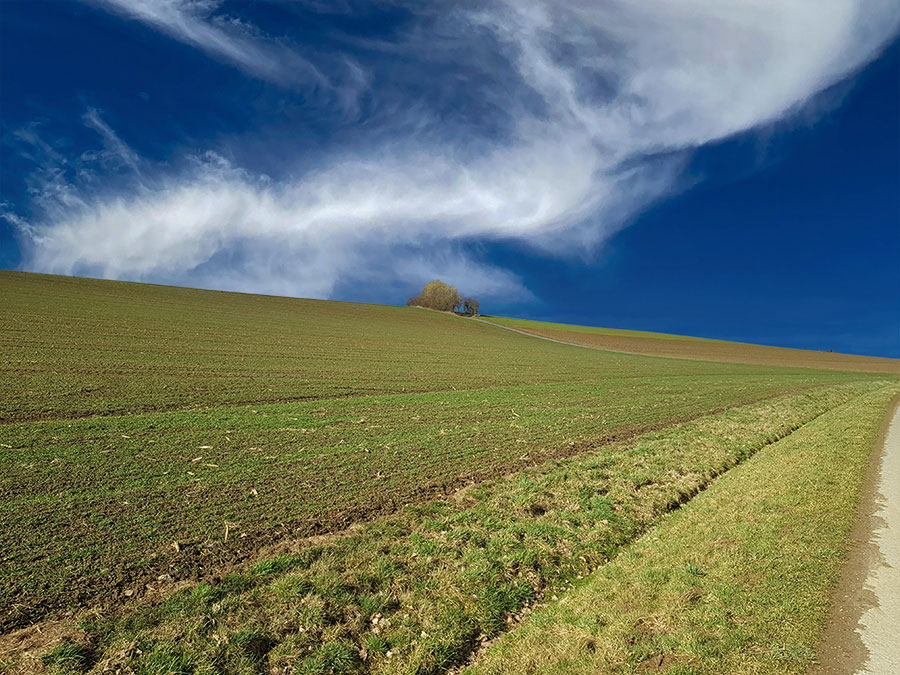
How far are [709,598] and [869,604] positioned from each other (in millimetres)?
1919

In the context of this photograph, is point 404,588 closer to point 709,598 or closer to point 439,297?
point 709,598

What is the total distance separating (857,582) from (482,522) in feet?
17.8

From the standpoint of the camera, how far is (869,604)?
565 centimetres

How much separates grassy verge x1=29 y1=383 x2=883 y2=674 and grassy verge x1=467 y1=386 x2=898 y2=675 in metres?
0.52

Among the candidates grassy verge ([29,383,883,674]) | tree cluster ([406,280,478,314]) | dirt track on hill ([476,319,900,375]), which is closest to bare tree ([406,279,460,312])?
tree cluster ([406,280,478,314])

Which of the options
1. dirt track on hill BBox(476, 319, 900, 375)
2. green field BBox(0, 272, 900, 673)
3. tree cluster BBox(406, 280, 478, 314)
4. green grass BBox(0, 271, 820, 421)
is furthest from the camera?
tree cluster BBox(406, 280, 478, 314)

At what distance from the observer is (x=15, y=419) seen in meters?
12.8

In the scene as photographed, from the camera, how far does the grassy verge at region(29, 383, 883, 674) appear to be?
488 cm

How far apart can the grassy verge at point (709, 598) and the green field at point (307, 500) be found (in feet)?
2.08

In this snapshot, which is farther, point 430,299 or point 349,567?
point 430,299

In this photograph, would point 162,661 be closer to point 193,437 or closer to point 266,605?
point 266,605

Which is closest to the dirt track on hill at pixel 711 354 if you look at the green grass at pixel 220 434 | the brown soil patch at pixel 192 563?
the green grass at pixel 220 434

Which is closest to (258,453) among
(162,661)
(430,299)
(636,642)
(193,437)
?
(193,437)

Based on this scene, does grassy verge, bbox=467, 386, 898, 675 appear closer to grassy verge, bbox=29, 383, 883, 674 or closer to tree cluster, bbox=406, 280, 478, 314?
grassy verge, bbox=29, 383, 883, 674
